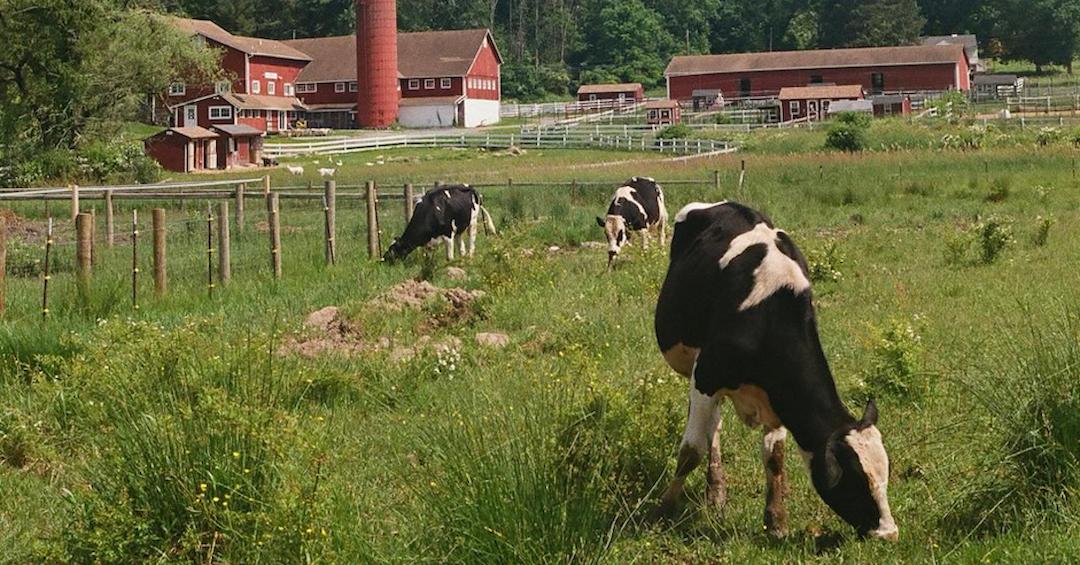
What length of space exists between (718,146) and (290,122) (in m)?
36.2

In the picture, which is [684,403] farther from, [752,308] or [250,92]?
[250,92]

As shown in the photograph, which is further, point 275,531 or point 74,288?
point 74,288

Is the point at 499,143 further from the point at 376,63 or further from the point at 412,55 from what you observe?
the point at 412,55

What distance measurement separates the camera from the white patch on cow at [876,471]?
572cm

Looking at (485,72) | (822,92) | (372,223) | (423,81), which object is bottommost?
(372,223)

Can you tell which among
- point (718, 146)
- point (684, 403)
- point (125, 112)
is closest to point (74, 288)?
point (684, 403)

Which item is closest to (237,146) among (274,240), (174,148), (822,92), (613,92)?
(174,148)

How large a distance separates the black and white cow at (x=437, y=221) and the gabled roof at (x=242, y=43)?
184 ft

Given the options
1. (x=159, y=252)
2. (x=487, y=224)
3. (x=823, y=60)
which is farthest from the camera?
(x=823, y=60)

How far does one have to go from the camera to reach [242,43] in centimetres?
7712

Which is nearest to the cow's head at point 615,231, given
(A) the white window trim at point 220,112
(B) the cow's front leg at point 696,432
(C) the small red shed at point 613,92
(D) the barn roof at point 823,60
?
(B) the cow's front leg at point 696,432

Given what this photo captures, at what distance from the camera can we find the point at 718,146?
175 ft

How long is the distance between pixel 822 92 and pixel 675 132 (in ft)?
52.5

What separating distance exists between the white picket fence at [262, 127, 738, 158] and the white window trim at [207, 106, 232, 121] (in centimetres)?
425
